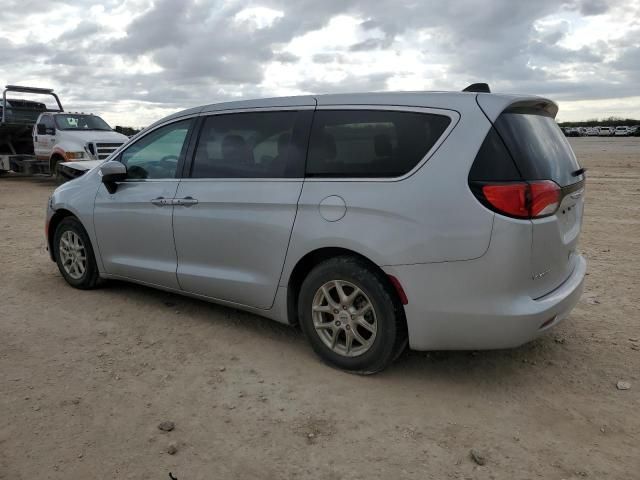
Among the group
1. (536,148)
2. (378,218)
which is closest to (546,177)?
(536,148)

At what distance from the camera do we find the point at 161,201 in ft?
14.8

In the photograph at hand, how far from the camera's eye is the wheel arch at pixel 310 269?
3348 mm

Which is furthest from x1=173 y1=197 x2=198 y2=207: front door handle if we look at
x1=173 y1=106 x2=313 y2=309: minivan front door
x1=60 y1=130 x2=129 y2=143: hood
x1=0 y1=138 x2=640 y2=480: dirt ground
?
x1=60 y1=130 x2=129 y2=143: hood

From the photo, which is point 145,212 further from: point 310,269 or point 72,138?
point 72,138

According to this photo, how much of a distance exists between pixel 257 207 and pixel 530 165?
178 centimetres

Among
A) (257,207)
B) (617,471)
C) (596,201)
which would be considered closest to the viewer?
(617,471)

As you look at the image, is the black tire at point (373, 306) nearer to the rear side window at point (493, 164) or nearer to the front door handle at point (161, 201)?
the rear side window at point (493, 164)

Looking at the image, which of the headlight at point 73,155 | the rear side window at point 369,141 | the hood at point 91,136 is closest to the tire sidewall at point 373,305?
the rear side window at point 369,141

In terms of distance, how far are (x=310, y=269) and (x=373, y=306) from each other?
601 millimetres

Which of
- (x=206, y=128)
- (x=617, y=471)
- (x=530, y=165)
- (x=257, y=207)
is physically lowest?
(x=617, y=471)

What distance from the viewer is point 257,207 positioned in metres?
3.87

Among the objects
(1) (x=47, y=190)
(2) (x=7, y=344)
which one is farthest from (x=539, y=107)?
(1) (x=47, y=190)

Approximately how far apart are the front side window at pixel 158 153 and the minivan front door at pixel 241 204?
0.24 meters

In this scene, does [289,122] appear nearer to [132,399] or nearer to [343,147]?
[343,147]
